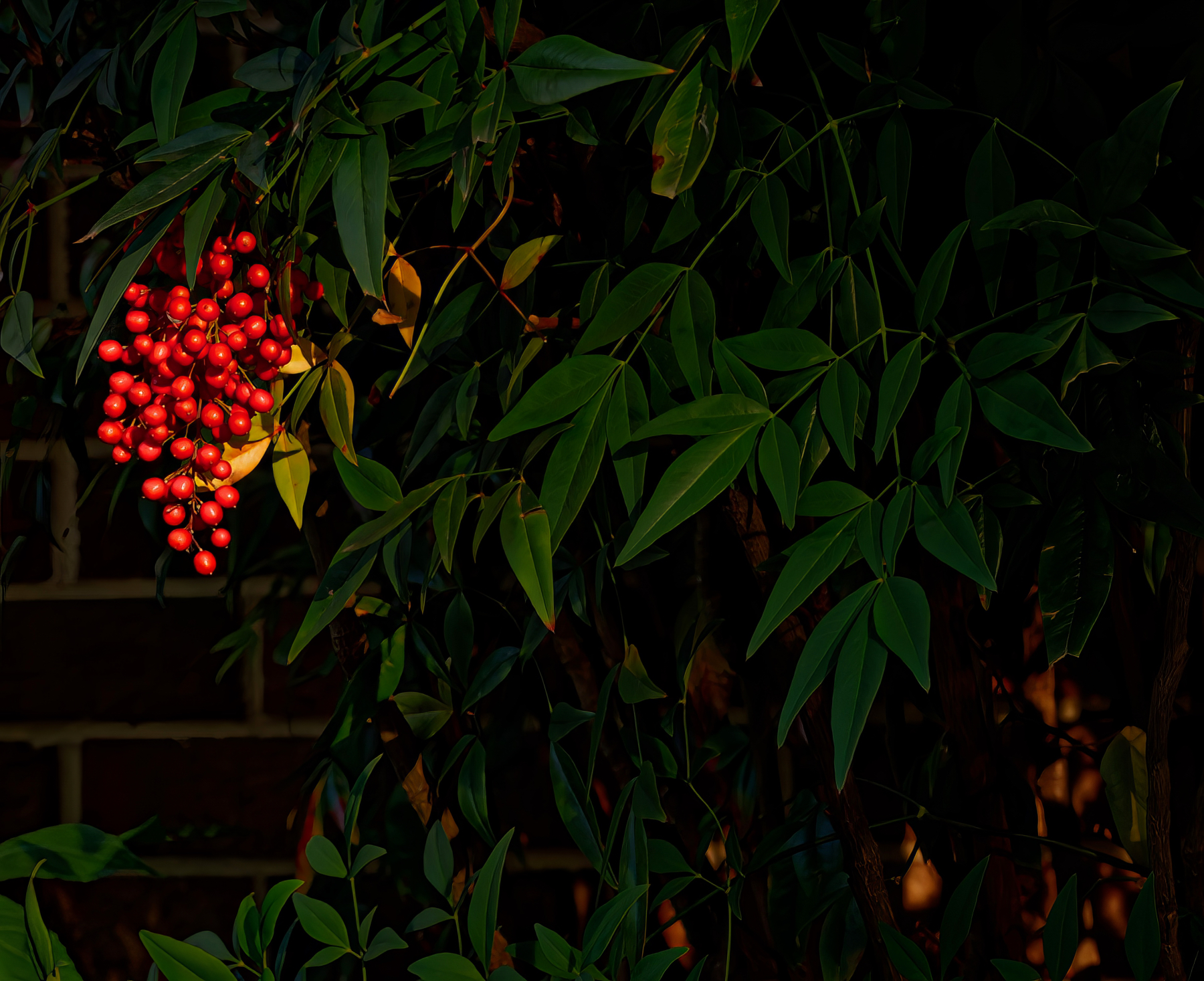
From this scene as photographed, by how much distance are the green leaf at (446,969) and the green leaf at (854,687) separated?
0.76 feet

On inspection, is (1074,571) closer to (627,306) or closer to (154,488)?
(627,306)

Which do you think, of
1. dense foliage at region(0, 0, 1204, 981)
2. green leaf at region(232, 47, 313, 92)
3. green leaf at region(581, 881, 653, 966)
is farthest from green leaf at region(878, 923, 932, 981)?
green leaf at region(232, 47, 313, 92)

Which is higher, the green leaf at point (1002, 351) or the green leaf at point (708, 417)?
the green leaf at point (1002, 351)

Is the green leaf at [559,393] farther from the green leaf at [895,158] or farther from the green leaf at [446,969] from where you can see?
the green leaf at [446,969]

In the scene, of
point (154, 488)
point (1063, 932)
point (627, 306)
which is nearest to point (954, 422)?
point (627, 306)

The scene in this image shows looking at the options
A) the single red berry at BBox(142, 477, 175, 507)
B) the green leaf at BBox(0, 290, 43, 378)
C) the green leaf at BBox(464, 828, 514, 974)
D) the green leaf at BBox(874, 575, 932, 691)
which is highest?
the green leaf at BBox(0, 290, 43, 378)

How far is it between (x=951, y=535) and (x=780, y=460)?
6 cm

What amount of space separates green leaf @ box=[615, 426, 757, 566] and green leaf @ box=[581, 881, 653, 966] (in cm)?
17

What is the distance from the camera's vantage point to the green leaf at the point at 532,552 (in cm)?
31

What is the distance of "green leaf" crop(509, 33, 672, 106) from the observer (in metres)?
0.24

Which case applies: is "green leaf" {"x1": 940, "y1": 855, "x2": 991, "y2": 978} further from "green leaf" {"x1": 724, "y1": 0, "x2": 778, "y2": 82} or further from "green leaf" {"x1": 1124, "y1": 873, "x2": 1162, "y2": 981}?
"green leaf" {"x1": 724, "y1": 0, "x2": 778, "y2": 82}

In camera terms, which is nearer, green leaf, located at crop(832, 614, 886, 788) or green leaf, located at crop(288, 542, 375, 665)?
green leaf, located at crop(832, 614, 886, 788)

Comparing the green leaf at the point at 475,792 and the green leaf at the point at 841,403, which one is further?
the green leaf at the point at 475,792

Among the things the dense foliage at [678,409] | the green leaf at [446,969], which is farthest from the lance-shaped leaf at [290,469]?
the green leaf at [446,969]
